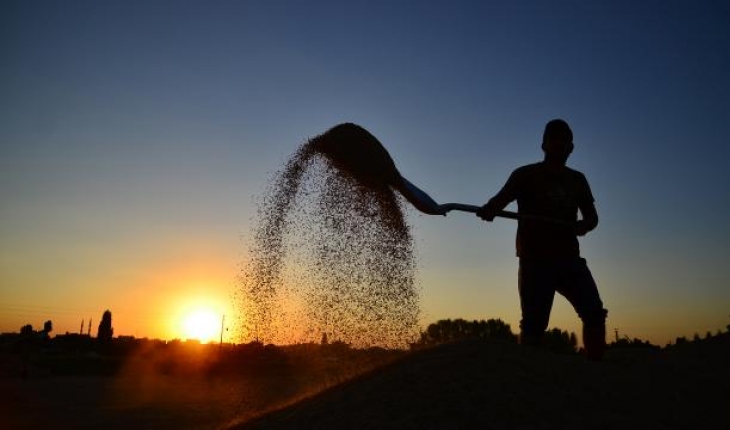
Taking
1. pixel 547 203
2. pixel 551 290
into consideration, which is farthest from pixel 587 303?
pixel 547 203

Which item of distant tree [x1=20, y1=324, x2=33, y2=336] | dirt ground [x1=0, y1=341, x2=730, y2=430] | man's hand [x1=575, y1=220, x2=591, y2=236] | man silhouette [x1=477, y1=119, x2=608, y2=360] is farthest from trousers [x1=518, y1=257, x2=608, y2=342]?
distant tree [x1=20, y1=324, x2=33, y2=336]

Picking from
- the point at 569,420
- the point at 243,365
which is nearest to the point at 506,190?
the point at 569,420

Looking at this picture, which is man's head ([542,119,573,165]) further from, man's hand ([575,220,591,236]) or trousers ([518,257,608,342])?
trousers ([518,257,608,342])

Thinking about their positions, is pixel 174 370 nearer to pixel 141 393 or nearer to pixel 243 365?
pixel 243 365

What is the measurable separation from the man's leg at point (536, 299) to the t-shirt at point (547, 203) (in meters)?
0.13

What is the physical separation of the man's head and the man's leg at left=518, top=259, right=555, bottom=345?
1016mm

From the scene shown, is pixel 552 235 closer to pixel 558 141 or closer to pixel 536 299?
pixel 536 299

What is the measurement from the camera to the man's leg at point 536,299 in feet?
14.6

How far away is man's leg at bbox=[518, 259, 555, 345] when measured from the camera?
14.6 ft

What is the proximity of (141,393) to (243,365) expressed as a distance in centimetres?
1293

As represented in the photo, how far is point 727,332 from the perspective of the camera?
7.18m

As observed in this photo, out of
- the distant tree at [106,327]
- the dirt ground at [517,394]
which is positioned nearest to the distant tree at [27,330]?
the distant tree at [106,327]

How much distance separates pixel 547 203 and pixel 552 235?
315mm

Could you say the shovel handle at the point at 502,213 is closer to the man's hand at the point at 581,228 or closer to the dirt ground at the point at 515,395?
the man's hand at the point at 581,228
